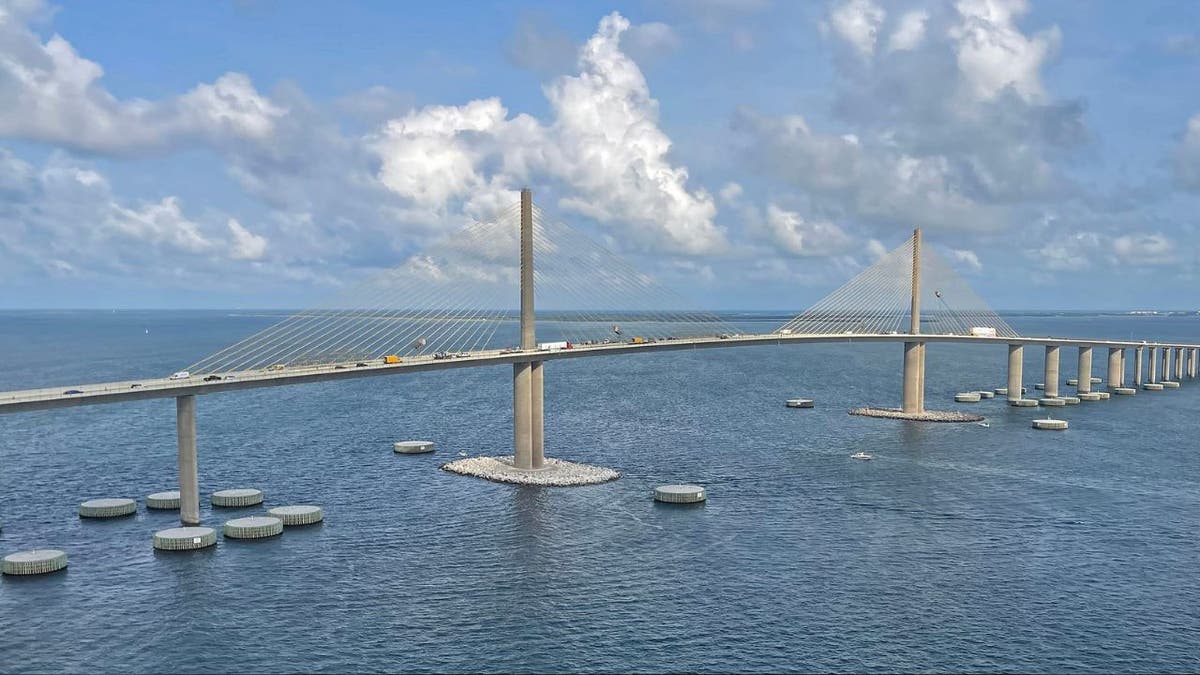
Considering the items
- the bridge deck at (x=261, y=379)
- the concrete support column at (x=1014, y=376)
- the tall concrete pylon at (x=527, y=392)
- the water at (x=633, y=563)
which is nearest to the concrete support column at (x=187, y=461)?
the bridge deck at (x=261, y=379)

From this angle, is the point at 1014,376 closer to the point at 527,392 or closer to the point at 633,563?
the point at 527,392

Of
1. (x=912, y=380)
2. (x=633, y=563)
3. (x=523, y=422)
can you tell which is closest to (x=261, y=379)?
(x=523, y=422)

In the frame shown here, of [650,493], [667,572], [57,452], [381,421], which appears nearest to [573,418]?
[381,421]

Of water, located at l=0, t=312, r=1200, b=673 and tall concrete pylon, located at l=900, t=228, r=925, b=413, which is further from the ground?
tall concrete pylon, located at l=900, t=228, r=925, b=413

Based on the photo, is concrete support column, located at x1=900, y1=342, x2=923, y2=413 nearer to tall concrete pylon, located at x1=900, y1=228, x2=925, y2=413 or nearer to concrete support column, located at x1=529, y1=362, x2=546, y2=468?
tall concrete pylon, located at x1=900, y1=228, x2=925, y2=413

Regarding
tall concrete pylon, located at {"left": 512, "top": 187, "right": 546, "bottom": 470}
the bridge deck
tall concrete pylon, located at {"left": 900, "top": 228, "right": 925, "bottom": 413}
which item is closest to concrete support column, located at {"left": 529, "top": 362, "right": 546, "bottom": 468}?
tall concrete pylon, located at {"left": 512, "top": 187, "right": 546, "bottom": 470}

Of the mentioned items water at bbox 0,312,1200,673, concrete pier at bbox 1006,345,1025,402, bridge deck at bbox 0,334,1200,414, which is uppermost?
bridge deck at bbox 0,334,1200,414

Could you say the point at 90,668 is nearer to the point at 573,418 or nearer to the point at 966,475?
the point at 966,475
